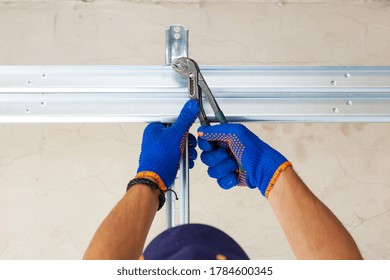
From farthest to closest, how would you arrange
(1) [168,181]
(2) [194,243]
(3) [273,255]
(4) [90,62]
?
(4) [90,62] < (3) [273,255] < (1) [168,181] < (2) [194,243]

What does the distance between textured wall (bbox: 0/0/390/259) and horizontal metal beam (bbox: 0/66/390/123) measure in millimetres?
906

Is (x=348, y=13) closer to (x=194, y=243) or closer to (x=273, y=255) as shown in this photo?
(x=273, y=255)

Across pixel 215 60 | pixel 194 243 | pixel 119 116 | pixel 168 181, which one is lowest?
pixel 194 243

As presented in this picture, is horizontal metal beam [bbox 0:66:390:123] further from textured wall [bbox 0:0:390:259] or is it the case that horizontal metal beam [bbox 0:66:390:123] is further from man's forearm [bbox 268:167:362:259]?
textured wall [bbox 0:0:390:259]

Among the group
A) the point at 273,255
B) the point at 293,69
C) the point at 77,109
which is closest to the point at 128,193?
the point at 77,109

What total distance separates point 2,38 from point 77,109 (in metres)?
1.29

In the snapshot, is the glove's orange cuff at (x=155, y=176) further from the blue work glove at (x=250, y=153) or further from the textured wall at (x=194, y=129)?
the textured wall at (x=194, y=129)

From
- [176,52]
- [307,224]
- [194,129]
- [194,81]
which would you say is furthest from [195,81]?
[194,129]

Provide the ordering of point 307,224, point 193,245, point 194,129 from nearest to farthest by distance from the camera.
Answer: point 193,245 < point 307,224 < point 194,129

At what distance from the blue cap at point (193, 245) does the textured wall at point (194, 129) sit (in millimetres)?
1181

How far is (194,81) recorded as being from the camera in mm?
928

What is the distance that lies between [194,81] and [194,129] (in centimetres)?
94

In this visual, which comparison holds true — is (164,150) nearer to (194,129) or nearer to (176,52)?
(176,52)

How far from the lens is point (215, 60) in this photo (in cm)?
198
